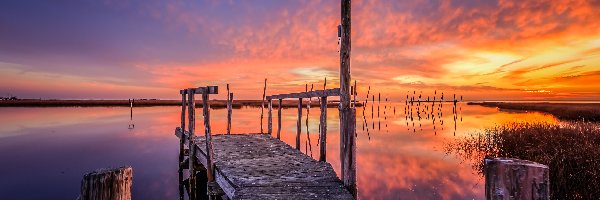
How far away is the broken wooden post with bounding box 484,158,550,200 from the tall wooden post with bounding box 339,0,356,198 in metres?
3.92

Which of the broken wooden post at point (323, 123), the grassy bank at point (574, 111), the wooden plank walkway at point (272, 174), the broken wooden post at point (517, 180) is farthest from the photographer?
the grassy bank at point (574, 111)

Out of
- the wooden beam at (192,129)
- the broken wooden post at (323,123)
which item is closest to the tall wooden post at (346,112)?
the broken wooden post at (323,123)

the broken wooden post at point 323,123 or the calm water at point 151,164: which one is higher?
the broken wooden post at point 323,123

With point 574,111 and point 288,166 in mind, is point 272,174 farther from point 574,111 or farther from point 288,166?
point 574,111

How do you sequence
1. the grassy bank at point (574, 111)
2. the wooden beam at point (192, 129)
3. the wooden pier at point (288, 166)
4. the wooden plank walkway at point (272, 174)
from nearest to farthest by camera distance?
the wooden plank walkway at point (272, 174) < the wooden pier at point (288, 166) < the wooden beam at point (192, 129) < the grassy bank at point (574, 111)

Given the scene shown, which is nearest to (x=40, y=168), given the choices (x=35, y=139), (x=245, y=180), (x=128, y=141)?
(x=128, y=141)

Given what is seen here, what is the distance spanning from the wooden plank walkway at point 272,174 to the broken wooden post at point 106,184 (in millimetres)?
3409

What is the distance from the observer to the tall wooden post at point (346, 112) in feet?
19.4

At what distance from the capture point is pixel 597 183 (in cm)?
848

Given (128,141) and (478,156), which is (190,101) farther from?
(128,141)

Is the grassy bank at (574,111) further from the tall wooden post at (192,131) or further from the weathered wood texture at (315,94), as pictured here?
the tall wooden post at (192,131)

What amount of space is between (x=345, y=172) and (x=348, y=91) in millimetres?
1527

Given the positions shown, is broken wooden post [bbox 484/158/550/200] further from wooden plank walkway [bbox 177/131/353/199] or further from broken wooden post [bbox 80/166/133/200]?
wooden plank walkway [bbox 177/131/353/199]

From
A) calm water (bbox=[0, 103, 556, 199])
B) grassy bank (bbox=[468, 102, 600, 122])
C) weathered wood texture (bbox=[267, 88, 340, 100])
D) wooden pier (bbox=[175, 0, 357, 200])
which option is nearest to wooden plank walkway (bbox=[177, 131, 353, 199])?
wooden pier (bbox=[175, 0, 357, 200])
